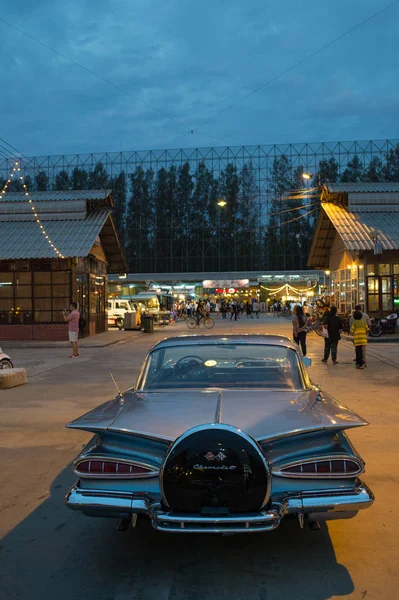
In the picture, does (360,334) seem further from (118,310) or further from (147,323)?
(118,310)

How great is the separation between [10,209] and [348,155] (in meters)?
57.0

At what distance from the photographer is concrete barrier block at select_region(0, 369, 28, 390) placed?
1249 cm

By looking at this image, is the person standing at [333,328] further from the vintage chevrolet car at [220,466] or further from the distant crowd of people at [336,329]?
the vintage chevrolet car at [220,466]

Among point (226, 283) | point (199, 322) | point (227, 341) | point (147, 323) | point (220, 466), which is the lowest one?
point (199, 322)

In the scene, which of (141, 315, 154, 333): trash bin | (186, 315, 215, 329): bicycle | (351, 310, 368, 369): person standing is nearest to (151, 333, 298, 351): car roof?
(351, 310, 368, 369): person standing

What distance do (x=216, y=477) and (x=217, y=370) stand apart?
216cm

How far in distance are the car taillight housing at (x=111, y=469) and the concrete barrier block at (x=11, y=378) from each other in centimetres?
922

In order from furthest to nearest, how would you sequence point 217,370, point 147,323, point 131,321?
point 131,321, point 147,323, point 217,370

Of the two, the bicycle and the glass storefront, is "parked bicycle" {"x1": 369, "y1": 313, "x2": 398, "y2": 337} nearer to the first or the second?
the bicycle

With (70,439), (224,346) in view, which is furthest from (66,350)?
(224,346)

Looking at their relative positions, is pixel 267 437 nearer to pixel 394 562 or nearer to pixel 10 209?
pixel 394 562

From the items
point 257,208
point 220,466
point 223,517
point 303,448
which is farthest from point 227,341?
point 257,208

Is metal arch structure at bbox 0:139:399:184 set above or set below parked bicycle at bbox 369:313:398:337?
above

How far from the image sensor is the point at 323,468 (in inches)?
148
